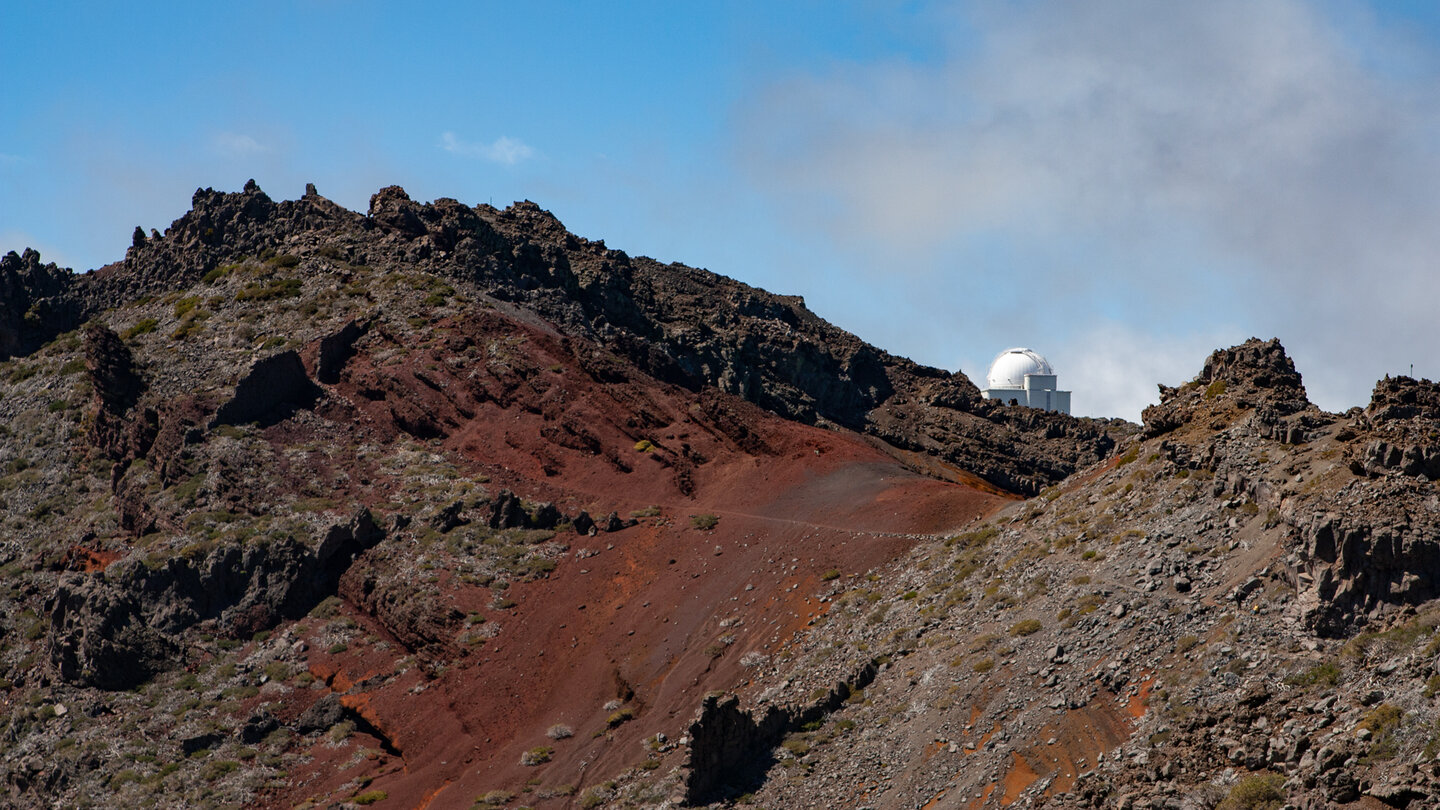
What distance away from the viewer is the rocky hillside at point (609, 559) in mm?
26375

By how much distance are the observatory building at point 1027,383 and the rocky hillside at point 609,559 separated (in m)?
38.0

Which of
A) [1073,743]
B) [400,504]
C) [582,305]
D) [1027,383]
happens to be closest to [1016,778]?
[1073,743]

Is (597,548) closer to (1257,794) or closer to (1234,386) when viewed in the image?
(1234,386)

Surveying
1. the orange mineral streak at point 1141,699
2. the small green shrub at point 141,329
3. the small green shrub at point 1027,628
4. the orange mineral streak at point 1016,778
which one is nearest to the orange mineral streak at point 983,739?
the orange mineral streak at point 1016,778

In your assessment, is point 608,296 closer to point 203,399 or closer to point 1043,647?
point 203,399

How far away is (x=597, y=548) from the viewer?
50.4 meters

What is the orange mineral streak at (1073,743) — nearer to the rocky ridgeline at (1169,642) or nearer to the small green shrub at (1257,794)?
the rocky ridgeline at (1169,642)

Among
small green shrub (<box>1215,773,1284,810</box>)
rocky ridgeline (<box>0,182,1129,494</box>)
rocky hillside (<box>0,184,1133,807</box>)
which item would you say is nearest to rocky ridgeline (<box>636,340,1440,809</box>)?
small green shrub (<box>1215,773,1284,810</box>)

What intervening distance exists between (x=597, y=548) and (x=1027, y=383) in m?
80.5

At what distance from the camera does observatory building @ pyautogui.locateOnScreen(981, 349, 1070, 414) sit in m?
122

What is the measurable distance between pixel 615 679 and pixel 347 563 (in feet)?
52.2

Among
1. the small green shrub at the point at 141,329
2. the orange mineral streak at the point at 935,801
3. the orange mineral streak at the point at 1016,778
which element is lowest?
the orange mineral streak at the point at 935,801

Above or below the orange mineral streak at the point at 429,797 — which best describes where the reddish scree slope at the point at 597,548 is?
above

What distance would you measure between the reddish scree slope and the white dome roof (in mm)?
56739
